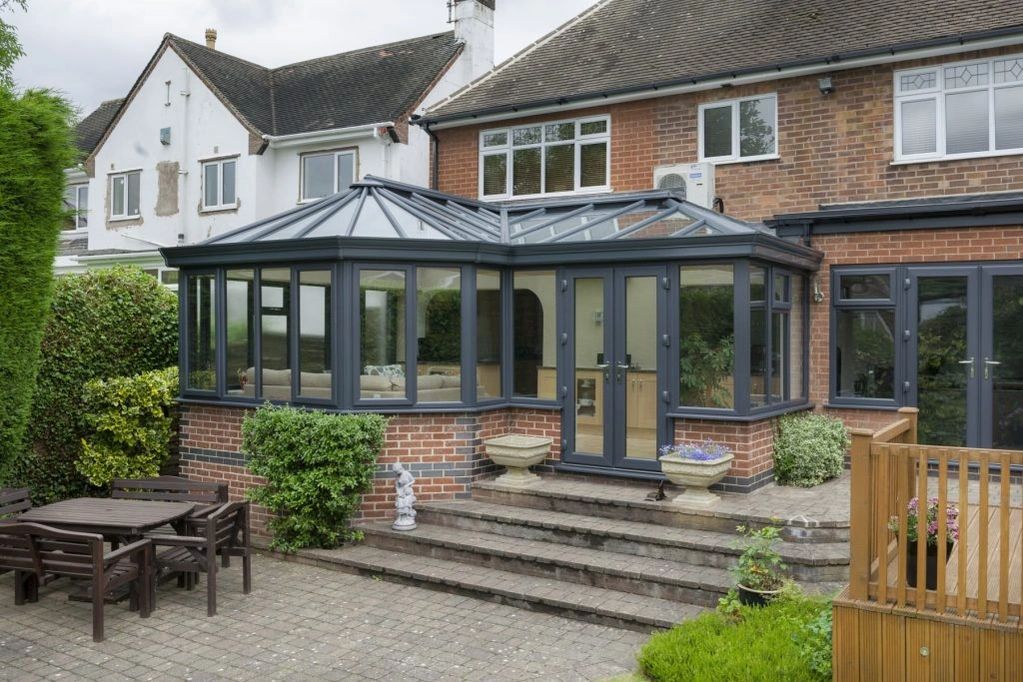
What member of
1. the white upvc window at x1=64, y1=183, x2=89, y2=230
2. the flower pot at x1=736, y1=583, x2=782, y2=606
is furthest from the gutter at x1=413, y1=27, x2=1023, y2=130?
the white upvc window at x1=64, y1=183, x2=89, y2=230

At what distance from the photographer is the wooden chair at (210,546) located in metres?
6.58

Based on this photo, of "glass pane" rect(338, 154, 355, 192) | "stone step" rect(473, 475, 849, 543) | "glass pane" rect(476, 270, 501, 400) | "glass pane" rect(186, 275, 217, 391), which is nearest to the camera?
"stone step" rect(473, 475, 849, 543)

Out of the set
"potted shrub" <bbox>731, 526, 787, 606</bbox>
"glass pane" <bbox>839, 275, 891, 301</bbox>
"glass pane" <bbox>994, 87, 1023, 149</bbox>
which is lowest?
"potted shrub" <bbox>731, 526, 787, 606</bbox>

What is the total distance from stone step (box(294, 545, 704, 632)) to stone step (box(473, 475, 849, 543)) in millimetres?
1158

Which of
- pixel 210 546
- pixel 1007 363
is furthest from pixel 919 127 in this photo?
pixel 210 546

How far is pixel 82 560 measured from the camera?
621 centimetres

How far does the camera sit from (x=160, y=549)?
26.7 feet

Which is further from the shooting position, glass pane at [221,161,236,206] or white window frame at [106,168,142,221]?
white window frame at [106,168,142,221]

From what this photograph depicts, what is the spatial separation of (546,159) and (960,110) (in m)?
5.84

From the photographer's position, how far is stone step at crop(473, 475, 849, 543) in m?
7.31

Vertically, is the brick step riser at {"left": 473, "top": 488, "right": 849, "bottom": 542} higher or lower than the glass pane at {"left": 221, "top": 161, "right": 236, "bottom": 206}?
lower

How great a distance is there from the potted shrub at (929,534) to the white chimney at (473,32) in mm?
17181

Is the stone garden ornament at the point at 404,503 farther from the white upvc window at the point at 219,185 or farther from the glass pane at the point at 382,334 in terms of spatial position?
the white upvc window at the point at 219,185

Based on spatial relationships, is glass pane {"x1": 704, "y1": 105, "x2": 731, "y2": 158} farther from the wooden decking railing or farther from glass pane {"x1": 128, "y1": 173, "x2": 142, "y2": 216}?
glass pane {"x1": 128, "y1": 173, "x2": 142, "y2": 216}
